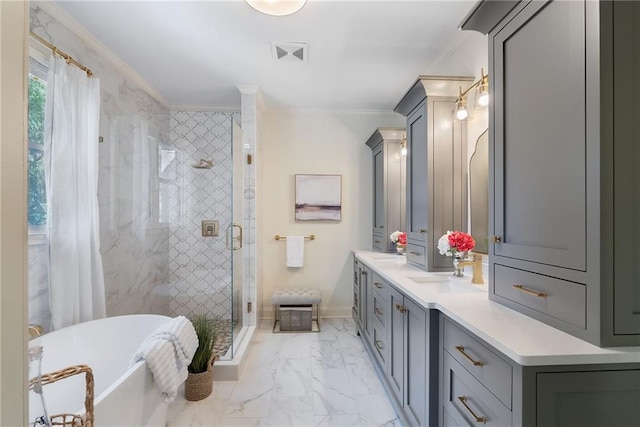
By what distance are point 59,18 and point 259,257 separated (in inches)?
95.7

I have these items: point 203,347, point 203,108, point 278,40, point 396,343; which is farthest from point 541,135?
point 203,108

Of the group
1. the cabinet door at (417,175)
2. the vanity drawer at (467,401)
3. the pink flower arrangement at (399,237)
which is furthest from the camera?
the pink flower arrangement at (399,237)

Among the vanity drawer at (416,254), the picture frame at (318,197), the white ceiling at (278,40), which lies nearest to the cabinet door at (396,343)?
the vanity drawer at (416,254)

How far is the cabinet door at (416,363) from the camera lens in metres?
1.34

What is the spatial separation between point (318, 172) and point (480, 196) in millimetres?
2014

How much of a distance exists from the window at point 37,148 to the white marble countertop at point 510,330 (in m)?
2.17

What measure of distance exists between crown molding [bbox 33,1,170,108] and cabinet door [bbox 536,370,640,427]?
305 cm

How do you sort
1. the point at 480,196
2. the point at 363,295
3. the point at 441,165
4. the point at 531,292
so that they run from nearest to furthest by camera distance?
1. the point at 531,292
2. the point at 480,196
3. the point at 441,165
4. the point at 363,295

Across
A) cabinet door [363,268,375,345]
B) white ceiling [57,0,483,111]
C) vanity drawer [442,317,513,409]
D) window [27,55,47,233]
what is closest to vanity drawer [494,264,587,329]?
vanity drawer [442,317,513,409]

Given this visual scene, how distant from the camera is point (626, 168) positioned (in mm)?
803

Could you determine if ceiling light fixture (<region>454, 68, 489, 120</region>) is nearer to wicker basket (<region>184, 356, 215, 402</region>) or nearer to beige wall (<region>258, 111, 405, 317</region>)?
beige wall (<region>258, 111, 405, 317</region>)

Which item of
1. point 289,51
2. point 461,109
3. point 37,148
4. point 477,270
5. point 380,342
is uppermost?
point 289,51

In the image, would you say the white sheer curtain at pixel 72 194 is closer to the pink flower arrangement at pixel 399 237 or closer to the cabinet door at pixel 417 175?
the cabinet door at pixel 417 175

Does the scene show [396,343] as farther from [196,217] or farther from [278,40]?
[196,217]
